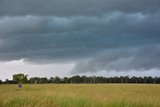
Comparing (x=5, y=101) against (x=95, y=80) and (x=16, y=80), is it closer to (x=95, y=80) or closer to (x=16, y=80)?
(x=16, y=80)

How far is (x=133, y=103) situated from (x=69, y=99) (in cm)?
340

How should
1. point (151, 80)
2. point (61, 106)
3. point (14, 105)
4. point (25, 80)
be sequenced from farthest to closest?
point (151, 80) → point (25, 80) → point (61, 106) → point (14, 105)

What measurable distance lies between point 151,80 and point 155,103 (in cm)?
10852

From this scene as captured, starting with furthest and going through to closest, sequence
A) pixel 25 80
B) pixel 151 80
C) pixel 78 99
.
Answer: pixel 151 80
pixel 25 80
pixel 78 99

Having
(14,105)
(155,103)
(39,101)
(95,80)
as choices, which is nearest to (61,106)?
(39,101)

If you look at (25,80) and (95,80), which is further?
(95,80)

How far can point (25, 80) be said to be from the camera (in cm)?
8881

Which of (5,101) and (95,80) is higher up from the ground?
(95,80)

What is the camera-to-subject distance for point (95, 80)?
417 ft

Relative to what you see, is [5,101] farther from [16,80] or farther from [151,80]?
[151,80]

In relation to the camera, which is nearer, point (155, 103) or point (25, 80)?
point (155, 103)

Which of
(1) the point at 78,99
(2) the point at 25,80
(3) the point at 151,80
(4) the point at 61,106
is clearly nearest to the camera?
(4) the point at 61,106

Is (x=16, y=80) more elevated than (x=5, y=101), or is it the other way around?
(x=16, y=80)

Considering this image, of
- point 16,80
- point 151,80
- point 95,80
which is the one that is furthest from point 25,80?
point 151,80
